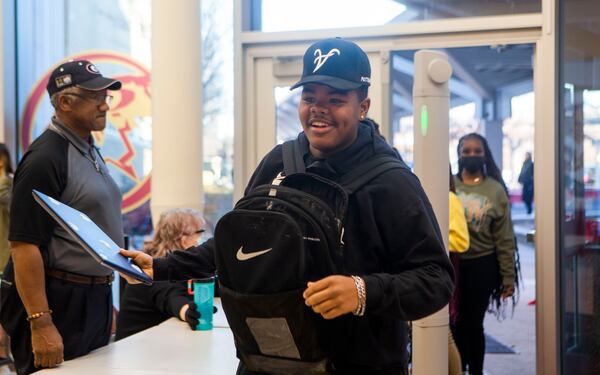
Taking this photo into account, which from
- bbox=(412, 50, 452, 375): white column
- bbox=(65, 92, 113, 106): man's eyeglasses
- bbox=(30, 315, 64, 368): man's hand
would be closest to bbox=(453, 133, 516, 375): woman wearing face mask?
bbox=(412, 50, 452, 375): white column

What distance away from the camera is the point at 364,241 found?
1.60 m

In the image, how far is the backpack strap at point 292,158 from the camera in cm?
170

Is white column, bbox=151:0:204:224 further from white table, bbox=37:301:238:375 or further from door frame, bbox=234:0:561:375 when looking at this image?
white table, bbox=37:301:238:375

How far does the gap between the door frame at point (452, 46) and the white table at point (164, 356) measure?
6.14ft

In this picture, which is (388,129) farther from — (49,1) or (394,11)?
(49,1)

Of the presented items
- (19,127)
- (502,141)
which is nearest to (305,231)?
(19,127)

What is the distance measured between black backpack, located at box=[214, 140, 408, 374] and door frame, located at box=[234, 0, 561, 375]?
2802 millimetres

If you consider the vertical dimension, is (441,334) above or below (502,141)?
below

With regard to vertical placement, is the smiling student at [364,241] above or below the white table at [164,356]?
above

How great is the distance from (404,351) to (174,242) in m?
1.90

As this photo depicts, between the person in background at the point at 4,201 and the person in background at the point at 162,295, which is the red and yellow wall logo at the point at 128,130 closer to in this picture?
the person in background at the point at 4,201

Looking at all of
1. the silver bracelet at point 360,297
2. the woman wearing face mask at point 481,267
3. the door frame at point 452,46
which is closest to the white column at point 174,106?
the door frame at point 452,46

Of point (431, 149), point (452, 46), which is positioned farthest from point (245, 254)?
point (452, 46)

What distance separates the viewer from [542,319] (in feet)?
13.7
